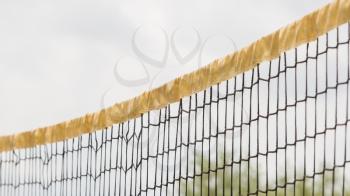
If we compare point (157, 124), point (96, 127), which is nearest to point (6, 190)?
point (96, 127)

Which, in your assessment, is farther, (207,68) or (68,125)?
(68,125)

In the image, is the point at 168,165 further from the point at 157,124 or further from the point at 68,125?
the point at 68,125

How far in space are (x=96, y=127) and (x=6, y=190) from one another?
2799 mm

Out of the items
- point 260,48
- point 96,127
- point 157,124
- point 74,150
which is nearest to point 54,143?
point 74,150

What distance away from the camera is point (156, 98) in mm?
7613

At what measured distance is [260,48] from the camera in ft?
21.1

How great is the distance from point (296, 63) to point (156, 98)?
159 centimetres

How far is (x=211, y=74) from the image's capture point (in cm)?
693

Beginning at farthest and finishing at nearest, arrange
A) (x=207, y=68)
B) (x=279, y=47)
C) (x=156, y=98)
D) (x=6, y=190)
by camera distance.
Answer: (x=6, y=190) → (x=156, y=98) → (x=207, y=68) → (x=279, y=47)

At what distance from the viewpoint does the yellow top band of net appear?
586 centimetres

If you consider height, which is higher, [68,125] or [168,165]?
[68,125]

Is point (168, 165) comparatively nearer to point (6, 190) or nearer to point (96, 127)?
point (96, 127)

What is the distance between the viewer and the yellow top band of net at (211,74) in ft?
19.2

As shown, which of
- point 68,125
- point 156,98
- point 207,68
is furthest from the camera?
point 68,125
